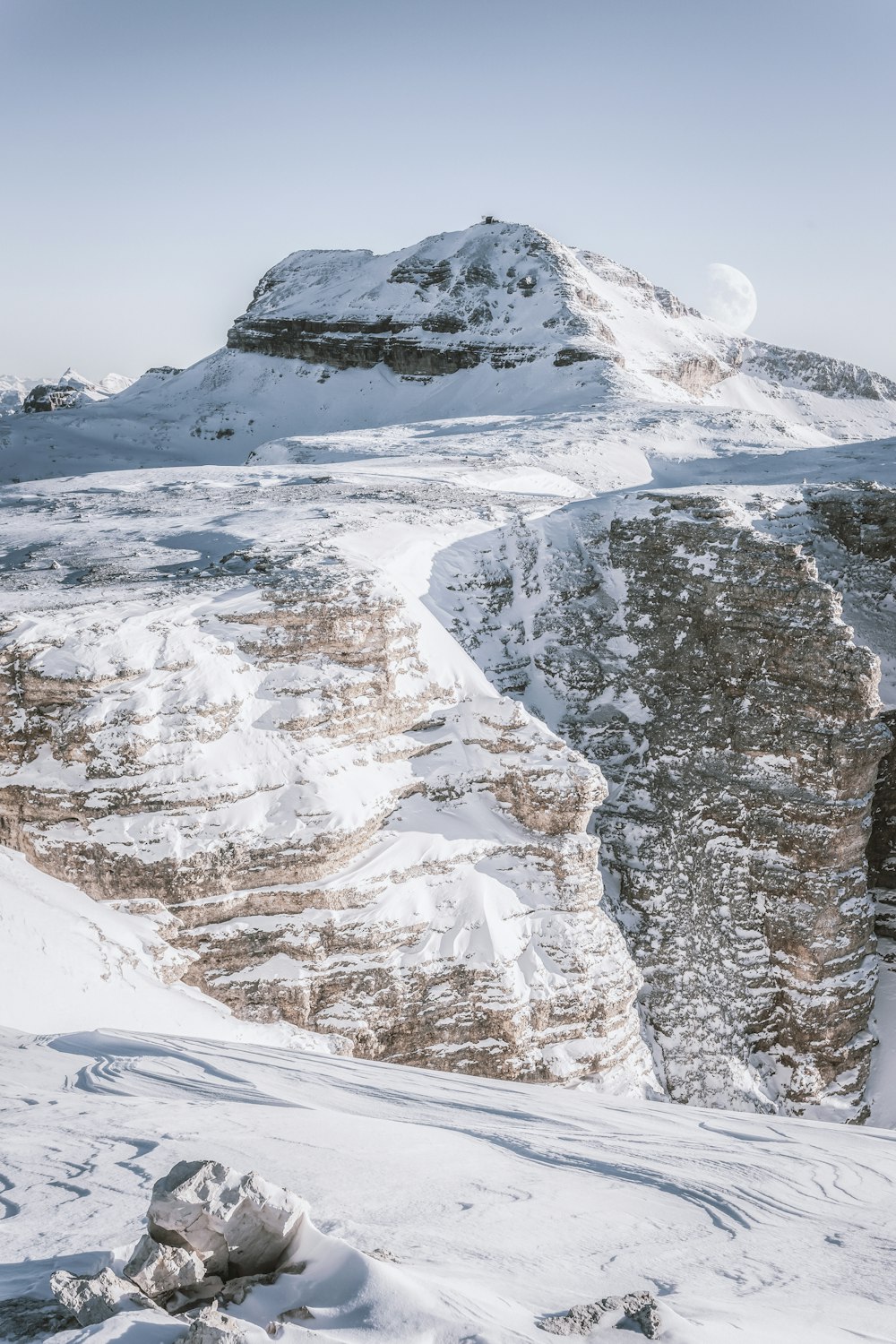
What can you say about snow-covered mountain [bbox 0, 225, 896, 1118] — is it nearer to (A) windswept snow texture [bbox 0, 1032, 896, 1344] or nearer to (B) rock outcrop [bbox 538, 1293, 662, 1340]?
(A) windswept snow texture [bbox 0, 1032, 896, 1344]

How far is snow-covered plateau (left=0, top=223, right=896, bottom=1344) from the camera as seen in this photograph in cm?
502

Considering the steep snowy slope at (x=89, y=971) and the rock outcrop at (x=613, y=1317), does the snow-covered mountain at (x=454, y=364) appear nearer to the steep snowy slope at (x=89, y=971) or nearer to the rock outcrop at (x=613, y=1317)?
the steep snowy slope at (x=89, y=971)

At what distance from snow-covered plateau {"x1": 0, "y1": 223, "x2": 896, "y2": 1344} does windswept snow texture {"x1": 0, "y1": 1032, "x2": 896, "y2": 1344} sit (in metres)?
0.03

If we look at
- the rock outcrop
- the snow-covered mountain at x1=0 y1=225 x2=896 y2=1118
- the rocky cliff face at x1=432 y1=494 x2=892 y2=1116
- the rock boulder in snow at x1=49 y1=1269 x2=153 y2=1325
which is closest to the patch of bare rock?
the rock boulder in snow at x1=49 y1=1269 x2=153 y2=1325

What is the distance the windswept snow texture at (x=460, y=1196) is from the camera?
381 cm

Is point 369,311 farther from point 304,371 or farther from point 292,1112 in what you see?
point 292,1112

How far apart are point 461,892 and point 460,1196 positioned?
10322 mm

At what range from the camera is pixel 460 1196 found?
5438 mm

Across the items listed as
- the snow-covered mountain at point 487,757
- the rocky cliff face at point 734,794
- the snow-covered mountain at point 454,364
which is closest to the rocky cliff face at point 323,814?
the snow-covered mountain at point 487,757

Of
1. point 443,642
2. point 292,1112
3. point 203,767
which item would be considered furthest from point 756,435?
point 292,1112

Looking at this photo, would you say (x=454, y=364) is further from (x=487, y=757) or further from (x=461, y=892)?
(x=461, y=892)

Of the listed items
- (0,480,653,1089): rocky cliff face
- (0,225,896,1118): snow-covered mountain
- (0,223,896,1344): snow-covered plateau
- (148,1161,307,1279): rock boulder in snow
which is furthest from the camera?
(0,225,896,1118): snow-covered mountain

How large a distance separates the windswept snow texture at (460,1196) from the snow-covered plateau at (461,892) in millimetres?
35

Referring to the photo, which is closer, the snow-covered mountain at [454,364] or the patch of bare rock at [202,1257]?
the patch of bare rock at [202,1257]
